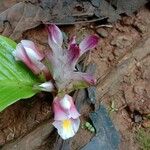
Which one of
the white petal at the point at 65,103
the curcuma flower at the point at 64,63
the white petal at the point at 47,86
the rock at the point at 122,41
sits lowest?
the rock at the point at 122,41

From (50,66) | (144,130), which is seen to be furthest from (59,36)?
(144,130)

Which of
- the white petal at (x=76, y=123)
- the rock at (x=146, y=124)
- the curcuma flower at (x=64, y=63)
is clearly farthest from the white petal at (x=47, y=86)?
the rock at (x=146, y=124)

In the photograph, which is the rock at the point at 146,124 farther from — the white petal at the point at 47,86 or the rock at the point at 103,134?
the white petal at the point at 47,86

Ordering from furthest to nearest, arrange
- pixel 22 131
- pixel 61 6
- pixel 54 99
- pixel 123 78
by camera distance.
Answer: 1. pixel 61 6
2. pixel 123 78
3. pixel 22 131
4. pixel 54 99

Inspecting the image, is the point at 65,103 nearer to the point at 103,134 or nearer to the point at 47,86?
the point at 47,86

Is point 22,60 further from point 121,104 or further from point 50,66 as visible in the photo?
point 121,104

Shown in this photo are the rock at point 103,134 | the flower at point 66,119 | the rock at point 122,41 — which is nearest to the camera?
the flower at point 66,119
